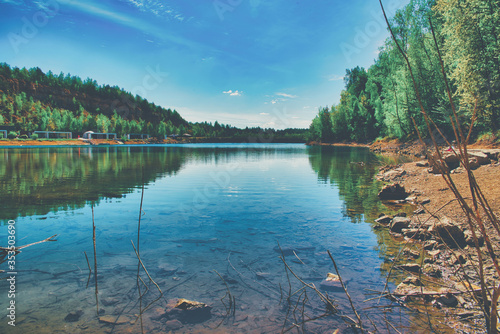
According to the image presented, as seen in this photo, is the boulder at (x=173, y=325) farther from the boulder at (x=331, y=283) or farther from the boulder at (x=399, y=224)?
the boulder at (x=399, y=224)

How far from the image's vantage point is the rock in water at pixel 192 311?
5.89 meters

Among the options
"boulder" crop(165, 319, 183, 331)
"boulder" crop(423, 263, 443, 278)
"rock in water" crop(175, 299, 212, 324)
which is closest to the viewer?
"boulder" crop(165, 319, 183, 331)

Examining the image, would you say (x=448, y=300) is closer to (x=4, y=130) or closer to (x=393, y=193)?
(x=393, y=193)

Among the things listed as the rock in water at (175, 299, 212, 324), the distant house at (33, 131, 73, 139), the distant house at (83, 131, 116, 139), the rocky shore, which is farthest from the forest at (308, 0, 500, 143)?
the distant house at (33, 131, 73, 139)

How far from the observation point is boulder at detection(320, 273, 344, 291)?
697cm

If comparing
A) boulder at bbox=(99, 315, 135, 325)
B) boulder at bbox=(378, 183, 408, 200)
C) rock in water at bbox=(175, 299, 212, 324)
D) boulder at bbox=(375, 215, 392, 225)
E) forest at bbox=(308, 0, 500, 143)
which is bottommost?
boulder at bbox=(99, 315, 135, 325)

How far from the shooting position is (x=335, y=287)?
23.0 feet

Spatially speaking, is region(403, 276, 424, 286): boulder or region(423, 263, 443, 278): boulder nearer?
region(403, 276, 424, 286): boulder

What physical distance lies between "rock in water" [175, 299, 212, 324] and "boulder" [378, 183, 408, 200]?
14.1 m

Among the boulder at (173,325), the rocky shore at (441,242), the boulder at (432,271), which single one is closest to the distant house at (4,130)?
the boulder at (173,325)

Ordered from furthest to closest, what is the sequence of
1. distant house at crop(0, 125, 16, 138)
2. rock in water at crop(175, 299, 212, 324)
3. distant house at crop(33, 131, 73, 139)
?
distant house at crop(33, 131, 73, 139) < distant house at crop(0, 125, 16, 138) < rock in water at crop(175, 299, 212, 324)

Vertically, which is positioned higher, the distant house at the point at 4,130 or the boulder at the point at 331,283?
the distant house at the point at 4,130

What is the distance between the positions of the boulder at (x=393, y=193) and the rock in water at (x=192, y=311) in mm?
14087

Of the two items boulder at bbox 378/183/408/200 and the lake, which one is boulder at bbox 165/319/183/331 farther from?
boulder at bbox 378/183/408/200
